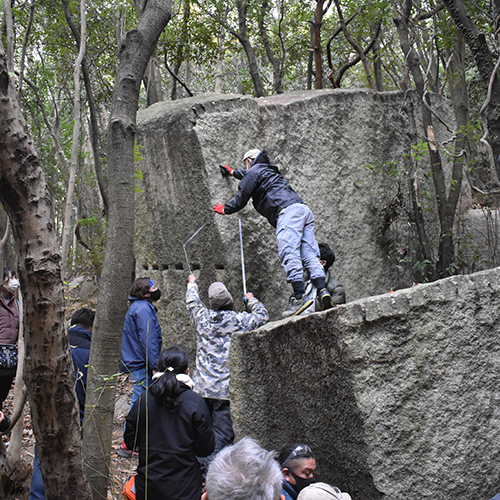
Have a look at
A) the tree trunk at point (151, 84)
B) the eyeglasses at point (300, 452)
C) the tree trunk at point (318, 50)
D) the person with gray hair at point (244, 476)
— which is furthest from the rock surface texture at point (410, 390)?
the tree trunk at point (151, 84)

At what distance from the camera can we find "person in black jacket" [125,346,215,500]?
2.70 meters

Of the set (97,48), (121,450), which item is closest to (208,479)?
(121,450)

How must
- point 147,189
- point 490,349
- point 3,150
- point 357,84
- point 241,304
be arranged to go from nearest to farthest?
point 3,150, point 490,349, point 241,304, point 147,189, point 357,84

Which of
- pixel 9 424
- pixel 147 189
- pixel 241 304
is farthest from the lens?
pixel 147 189

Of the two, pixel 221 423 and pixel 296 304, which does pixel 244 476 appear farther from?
pixel 296 304

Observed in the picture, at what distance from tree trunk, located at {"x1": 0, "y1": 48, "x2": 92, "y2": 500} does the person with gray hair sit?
64 centimetres

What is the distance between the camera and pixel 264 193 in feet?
15.6

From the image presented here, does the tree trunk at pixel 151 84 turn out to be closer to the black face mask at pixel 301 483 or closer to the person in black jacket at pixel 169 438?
the person in black jacket at pixel 169 438

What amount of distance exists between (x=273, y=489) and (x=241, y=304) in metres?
3.14

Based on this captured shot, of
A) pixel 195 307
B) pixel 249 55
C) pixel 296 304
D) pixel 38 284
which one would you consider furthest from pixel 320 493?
pixel 249 55

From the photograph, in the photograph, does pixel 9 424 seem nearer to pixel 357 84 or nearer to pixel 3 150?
pixel 3 150

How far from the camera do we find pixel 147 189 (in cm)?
576

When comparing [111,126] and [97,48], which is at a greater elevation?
[97,48]

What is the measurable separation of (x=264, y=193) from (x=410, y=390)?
8.87 ft
